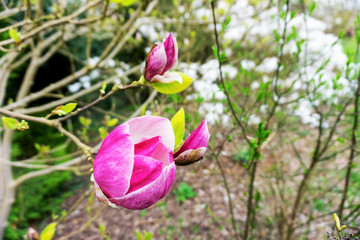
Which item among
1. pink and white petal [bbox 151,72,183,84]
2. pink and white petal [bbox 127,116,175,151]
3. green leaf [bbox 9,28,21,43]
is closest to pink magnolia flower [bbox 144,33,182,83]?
pink and white petal [bbox 151,72,183,84]

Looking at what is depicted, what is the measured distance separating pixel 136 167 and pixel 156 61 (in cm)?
23

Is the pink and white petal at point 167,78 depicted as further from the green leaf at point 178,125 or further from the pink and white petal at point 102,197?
the pink and white petal at point 102,197

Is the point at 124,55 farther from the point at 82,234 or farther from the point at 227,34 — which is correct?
the point at 82,234

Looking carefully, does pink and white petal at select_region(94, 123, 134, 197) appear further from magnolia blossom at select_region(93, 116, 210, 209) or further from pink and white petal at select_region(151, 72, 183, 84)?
pink and white petal at select_region(151, 72, 183, 84)

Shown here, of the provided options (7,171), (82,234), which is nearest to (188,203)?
(82,234)

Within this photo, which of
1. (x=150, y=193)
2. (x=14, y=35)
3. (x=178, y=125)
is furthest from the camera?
(x=14, y=35)

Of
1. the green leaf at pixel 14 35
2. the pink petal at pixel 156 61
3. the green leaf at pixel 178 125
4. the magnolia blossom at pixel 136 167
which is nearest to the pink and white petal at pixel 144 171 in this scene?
the magnolia blossom at pixel 136 167

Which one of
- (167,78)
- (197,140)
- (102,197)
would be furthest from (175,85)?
(102,197)

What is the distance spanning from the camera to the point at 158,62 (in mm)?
551

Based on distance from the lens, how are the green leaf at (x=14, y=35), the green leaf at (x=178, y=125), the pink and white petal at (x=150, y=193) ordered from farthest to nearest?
the green leaf at (x=14, y=35), the green leaf at (x=178, y=125), the pink and white petal at (x=150, y=193)

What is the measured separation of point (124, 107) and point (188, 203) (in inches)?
114

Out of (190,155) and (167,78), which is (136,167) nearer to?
(190,155)

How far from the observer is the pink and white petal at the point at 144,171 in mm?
444

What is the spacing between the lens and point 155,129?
1.64ft
